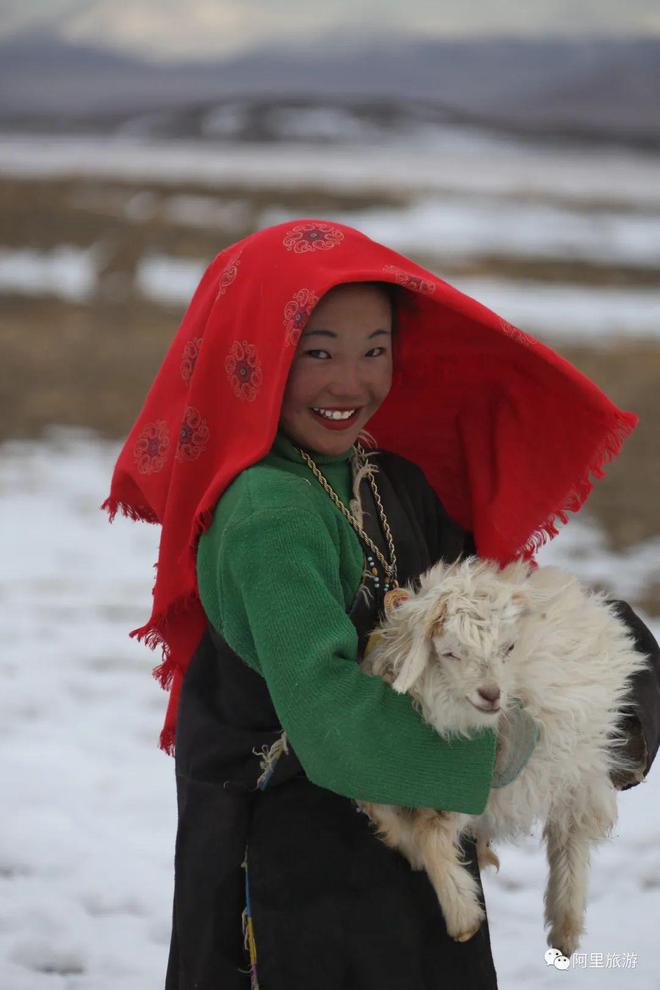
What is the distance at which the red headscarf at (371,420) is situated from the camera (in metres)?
1.51

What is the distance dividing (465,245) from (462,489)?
15.2 m

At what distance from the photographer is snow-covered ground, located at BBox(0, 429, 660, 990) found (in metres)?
2.64

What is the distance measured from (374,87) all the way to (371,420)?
48.8ft

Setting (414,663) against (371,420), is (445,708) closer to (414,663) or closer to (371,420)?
(414,663)

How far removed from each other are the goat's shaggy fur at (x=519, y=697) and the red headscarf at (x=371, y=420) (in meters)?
0.22

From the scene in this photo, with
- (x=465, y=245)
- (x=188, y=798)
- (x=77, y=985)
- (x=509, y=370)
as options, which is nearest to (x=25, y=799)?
(x=77, y=985)

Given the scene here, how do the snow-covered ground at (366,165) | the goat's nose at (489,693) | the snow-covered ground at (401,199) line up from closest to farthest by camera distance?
the goat's nose at (489,693), the snow-covered ground at (401,199), the snow-covered ground at (366,165)

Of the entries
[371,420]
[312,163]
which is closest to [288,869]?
[371,420]

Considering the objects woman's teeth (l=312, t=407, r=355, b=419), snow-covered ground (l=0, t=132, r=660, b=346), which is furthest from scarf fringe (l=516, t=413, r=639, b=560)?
snow-covered ground (l=0, t=132, r=660, b=346)

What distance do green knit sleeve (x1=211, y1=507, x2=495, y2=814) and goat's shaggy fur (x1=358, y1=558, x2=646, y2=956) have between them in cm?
4

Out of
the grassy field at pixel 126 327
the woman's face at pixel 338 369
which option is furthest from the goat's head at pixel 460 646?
the grassy field at pixel 126 327

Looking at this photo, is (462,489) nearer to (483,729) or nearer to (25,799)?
(483,729)

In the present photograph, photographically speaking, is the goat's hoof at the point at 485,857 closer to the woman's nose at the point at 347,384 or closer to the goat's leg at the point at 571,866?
the goat's leg at the point at 571,866

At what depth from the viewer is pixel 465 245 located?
16547mm
